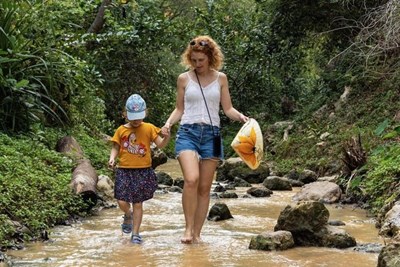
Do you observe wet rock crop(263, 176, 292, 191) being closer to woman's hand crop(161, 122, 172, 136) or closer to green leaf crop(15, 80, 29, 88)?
green leaf crop(15, 80, 29, 88)

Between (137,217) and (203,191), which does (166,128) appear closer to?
(203,191)

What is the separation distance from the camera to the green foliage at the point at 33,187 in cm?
628

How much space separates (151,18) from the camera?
54.5 ft

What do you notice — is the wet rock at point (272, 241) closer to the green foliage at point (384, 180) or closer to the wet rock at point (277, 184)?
the green foliage at point (384, 180)

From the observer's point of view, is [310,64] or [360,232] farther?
[310,64]

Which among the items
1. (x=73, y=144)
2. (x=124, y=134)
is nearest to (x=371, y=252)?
(x=124, y=134)

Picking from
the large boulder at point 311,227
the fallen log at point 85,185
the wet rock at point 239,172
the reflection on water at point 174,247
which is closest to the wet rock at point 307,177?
the wet rock at point 239,172

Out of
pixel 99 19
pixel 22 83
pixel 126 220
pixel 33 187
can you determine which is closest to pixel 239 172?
pixel 99 19

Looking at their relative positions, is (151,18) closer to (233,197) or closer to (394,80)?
(394,80)

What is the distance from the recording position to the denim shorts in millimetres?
5844

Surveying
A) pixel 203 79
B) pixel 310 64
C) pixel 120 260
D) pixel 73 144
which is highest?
pixel 310 64

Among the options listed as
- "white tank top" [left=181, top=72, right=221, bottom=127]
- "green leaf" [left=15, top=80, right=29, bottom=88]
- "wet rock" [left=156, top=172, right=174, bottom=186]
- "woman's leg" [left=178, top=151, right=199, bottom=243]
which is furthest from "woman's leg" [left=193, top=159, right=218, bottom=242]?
"wet rock" [left=156, top=172, right=174, bottom=186]

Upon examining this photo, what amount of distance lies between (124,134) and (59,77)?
417 centimetres

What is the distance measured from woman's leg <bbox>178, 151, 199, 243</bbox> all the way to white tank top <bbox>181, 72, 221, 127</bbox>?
1.01 ft
